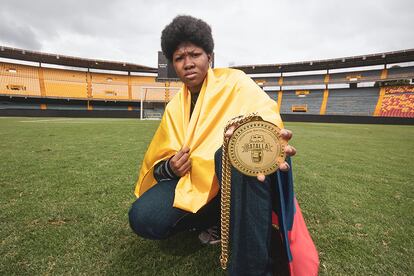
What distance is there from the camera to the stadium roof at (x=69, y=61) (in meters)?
23.0

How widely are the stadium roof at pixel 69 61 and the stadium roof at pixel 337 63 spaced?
14.2 meters

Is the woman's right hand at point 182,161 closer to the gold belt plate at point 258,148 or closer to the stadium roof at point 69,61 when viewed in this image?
the gold belt plate at point 258,148

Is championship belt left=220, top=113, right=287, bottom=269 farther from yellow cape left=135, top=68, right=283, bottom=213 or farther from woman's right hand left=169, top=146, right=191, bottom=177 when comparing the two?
woman's right hand left=169, top=146, right=191, bottom=177

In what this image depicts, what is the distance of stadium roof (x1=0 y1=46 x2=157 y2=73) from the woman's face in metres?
28.8

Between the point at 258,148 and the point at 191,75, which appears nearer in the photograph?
the point at 258,148

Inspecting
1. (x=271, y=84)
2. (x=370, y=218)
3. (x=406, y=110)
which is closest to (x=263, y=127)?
(x=370, y=218)

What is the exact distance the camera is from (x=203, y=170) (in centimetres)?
103

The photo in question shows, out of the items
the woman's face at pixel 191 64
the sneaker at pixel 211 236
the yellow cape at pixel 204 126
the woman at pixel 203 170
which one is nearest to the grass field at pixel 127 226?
the sneaker at pixel 211 236

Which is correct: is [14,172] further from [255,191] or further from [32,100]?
[32,100]

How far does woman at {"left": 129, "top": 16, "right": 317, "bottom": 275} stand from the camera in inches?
33.6

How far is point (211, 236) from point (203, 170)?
0.64 m

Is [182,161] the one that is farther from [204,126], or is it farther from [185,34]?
[185,34]

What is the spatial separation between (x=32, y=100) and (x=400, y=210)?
31.7m

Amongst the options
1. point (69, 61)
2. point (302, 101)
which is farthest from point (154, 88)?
point (302, 101)
